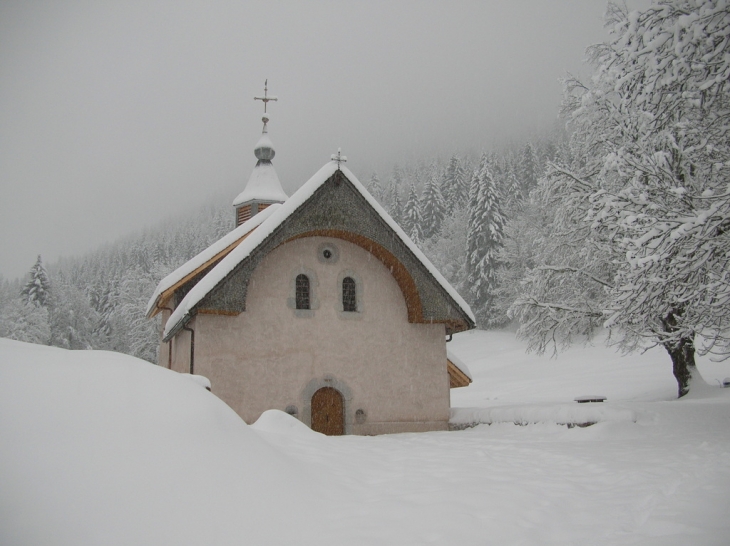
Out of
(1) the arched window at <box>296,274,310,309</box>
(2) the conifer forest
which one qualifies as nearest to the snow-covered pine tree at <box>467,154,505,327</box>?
(2) the conifer forest

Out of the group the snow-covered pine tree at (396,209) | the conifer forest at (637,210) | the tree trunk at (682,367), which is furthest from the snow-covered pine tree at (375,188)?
the tree trunk at (682,367)

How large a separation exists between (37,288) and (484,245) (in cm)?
4136

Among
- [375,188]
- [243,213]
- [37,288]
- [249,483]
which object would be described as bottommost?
[249,483]

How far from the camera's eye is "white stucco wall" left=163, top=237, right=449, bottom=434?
43.2ft

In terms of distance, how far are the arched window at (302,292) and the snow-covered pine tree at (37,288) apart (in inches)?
1757

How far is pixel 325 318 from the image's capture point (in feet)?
47.4

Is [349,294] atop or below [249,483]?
atop

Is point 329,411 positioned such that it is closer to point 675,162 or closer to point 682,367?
point 675,162

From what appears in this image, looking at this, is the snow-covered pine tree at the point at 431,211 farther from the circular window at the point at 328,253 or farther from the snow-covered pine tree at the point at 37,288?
the circular window at the point at 328,253

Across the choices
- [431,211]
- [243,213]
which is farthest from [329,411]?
[431,211]

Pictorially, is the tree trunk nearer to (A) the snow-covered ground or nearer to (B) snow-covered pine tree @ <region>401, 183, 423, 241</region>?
(A) the snow-covered ground

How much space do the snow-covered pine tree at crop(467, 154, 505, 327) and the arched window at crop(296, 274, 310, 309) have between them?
108 feet

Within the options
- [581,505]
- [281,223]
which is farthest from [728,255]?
[281,223]

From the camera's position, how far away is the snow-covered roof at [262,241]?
12453 millimetres
